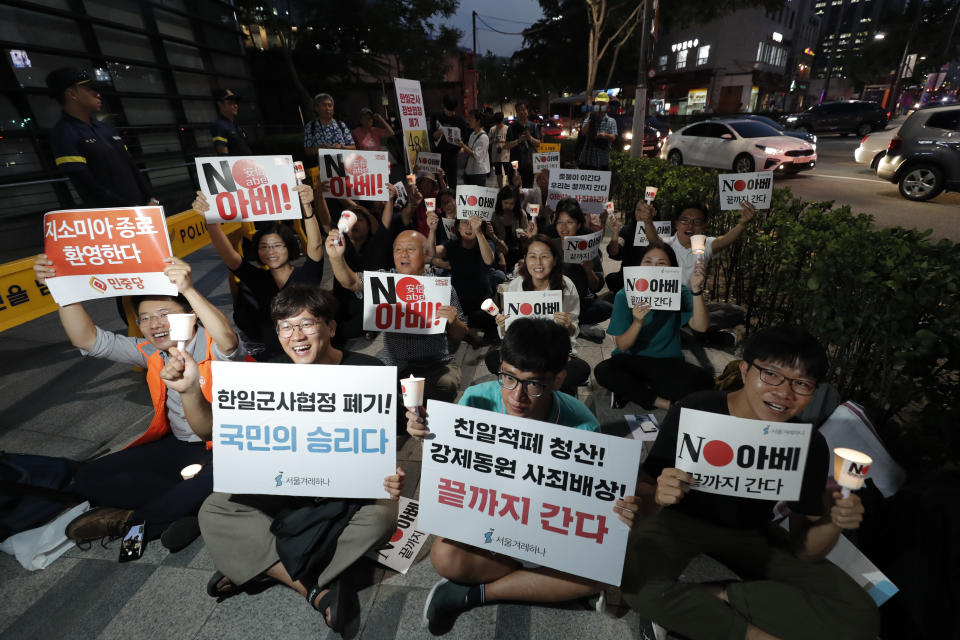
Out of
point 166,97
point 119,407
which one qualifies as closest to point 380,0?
point 166,97

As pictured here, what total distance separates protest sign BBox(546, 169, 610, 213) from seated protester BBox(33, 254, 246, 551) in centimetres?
490

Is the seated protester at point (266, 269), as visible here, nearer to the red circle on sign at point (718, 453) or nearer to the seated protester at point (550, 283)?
the seated protester at point (550, 283)

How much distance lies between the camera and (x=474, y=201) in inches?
205

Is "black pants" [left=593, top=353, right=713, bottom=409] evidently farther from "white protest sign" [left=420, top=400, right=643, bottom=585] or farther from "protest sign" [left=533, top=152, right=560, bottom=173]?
"protest sign" [left=533, top=152, right=560, bottom=173]

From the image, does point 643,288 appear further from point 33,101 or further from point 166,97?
point 166,97

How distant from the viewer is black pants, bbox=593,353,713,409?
3.78 metres

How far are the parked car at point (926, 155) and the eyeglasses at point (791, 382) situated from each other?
40.6ft

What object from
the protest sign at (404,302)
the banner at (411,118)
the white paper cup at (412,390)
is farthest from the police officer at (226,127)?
the white paper cup at (412,390)

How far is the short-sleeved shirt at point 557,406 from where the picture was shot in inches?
95.3

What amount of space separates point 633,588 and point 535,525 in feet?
2.08

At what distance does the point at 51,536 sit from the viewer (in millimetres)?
2703

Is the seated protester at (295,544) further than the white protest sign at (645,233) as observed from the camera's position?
No

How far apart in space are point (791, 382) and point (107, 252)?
408 centimetres

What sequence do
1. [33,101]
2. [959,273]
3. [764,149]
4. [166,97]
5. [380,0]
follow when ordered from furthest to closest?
[380,0] < [166,97] < [764,149] < [33,101] < [959,273]
